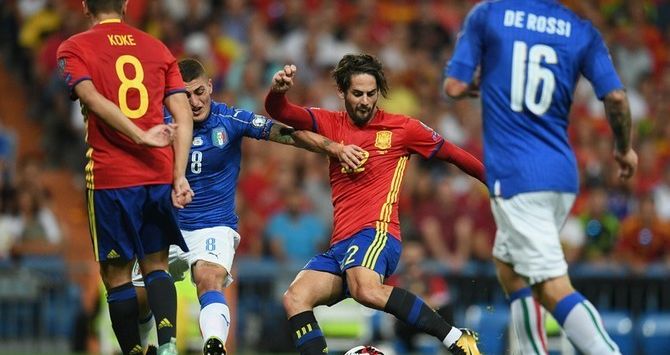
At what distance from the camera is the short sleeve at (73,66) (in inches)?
327

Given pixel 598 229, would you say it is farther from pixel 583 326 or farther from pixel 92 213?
pixel 92 213

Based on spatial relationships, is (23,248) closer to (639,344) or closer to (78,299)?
(78,299)

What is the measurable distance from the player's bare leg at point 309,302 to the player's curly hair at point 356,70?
141cm

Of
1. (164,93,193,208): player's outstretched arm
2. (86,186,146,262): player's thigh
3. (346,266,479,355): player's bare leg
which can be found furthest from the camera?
(346,266,479,355): player's bare leg

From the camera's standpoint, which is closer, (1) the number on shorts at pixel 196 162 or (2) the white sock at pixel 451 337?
(2) the white sock at pixel 451 337

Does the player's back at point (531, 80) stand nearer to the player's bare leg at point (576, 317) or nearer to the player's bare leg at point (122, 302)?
the player's bare leg at point (576, 317)

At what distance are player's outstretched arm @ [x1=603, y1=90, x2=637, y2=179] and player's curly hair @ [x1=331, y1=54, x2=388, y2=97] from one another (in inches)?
91.7

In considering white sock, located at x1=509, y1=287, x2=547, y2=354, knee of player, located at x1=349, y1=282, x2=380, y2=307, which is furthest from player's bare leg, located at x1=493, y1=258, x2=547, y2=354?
knee of player, located at x1=349, y1=282, x2=380, y2=307

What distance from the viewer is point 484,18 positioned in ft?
25.9

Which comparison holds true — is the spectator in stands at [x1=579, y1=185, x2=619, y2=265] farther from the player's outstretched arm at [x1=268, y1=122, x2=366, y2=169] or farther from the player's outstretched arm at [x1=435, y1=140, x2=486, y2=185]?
the player's outstretched arm at [x1=268, y1=122, x2=366, y2=169]

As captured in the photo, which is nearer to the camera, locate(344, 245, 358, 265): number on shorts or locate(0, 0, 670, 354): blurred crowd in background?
locate(344, 245, 358, 265): number on shorts

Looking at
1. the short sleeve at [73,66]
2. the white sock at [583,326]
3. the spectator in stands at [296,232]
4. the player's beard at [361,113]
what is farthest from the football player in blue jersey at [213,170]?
the spectator in stands at [296,232]

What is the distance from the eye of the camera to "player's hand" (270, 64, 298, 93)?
9461mm

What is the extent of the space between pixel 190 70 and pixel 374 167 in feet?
5.06
